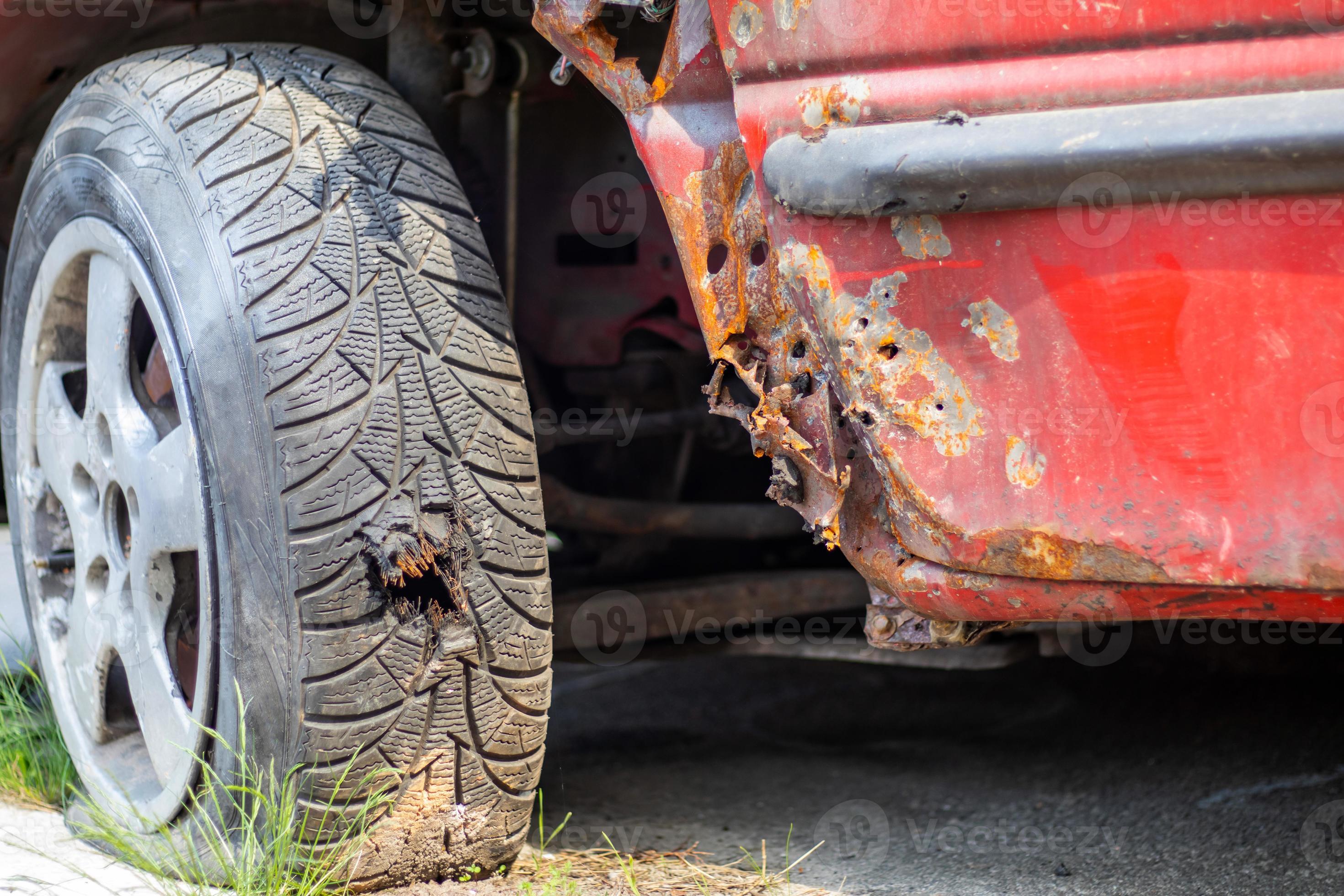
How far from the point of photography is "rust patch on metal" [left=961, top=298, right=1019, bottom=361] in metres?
1.26

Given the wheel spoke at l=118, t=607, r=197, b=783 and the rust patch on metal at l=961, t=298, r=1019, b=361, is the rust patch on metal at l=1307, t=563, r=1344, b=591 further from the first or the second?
the wheel spoke at l=118, t=607, r=197, b=783

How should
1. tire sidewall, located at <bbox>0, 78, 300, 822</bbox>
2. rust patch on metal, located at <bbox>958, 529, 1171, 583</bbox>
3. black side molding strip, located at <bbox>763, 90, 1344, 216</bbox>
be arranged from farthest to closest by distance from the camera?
tire sidewall, located at <bbox>0, 78, 300, 822</bbox> < rust patch on metal, located at <bbox>958, 529, 1171, 583</bbox> < black side molding strip, located at <bbox>763, 90, 1344, 216</bbox>

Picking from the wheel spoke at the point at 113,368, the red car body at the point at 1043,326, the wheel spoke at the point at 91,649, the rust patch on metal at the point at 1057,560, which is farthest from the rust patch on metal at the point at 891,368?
the wheel spoke at the point at 91,649

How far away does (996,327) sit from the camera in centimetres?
127

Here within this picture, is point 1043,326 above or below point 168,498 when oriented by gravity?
above

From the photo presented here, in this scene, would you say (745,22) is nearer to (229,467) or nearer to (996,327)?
(996,327)

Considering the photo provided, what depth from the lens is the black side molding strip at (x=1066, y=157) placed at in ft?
3.61

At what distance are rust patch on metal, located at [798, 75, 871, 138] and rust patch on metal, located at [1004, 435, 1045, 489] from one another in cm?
22

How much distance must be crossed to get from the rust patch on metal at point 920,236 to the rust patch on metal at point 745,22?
28 centimetres

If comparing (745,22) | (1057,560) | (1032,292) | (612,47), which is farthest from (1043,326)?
(612,47)

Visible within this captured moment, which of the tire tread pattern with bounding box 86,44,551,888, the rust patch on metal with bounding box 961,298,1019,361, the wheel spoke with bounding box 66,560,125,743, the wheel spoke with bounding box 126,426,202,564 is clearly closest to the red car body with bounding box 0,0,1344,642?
the rust patch on metal with bounding box 961,298,1019,361

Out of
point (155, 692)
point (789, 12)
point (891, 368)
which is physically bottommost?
point (155, 692)

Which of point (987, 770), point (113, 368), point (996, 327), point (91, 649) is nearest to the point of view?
point (996, 327)

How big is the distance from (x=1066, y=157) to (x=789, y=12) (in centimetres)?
35
